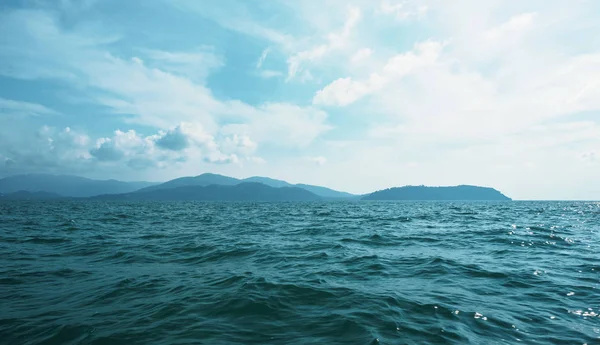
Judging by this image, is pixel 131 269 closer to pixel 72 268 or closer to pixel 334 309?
pixel 72 268

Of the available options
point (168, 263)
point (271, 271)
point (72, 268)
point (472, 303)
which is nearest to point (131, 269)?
point (168, 263)

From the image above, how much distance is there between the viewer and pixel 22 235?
2519 centimetres

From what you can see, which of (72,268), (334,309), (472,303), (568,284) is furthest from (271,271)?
(568,284)

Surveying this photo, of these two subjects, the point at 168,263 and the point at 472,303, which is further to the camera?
the point at 168,263

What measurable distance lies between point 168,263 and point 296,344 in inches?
435

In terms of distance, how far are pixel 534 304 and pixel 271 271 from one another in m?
10.1

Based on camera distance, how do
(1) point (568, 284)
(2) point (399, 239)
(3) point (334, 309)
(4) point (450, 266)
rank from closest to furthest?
(3) point (334, 309) < (1) point (568, 284) < (4) point (450, 266) < (2) point (399, 239)

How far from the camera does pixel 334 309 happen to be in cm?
963

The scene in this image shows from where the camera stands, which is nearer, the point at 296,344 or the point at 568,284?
the point at 296,344

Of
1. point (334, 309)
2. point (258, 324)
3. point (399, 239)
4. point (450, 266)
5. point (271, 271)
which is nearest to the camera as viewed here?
point (258, 324)

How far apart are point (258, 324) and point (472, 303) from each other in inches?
284

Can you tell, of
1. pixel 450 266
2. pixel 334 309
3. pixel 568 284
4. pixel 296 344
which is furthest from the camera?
pixel 450 266

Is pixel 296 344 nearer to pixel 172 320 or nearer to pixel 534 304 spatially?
pixel 172 320

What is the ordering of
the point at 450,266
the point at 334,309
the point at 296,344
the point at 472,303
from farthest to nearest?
1. the point at 450,266
2. the point at 472,303
3. the point at 334,309
4. the point at 296,344
